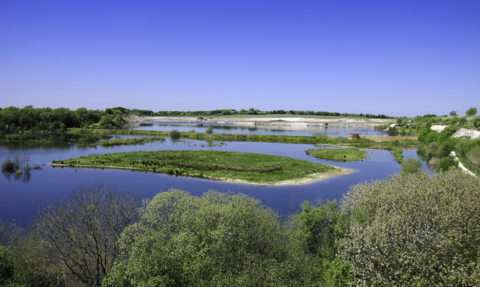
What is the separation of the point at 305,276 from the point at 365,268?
3157mm

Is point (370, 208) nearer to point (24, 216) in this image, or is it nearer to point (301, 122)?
point (24, 216)

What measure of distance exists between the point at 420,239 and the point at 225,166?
97.4ft

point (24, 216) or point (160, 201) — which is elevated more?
point (160, 201)

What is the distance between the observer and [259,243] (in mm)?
14664

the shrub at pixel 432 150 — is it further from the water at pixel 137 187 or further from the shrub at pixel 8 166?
the shrub at pixel 8 166

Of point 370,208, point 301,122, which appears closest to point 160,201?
point 370,208

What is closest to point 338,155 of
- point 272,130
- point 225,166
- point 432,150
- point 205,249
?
point 432,150

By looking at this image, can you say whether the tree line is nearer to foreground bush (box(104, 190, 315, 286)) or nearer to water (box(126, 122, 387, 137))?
foreground bush (box(104, 190, 315, 286))

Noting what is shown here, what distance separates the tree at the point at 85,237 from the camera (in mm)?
15156

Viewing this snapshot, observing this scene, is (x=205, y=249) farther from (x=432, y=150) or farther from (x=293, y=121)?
(x=293, y=121)

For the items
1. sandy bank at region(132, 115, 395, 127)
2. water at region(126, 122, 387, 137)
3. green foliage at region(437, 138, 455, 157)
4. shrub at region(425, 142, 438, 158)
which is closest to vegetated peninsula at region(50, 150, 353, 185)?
green foliage at region(437, 138, 455, 157)

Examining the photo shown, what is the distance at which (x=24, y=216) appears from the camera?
22.3 meters

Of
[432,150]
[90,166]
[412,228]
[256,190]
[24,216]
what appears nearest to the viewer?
[412,228]

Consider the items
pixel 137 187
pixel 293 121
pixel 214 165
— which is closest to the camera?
pixel 137 187
